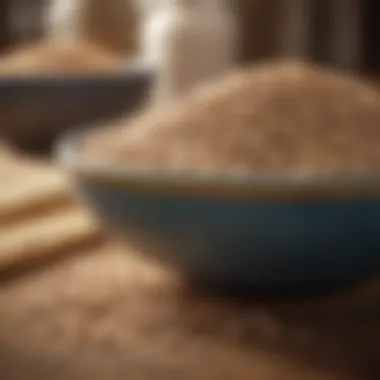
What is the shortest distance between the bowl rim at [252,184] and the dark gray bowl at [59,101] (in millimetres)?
420

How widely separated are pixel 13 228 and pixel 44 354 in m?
0.21

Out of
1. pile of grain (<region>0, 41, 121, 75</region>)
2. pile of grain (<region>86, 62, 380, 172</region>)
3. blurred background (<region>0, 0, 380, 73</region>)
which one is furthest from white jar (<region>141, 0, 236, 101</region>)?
pile of grain (<region>86, 62, 380, 172</region>)

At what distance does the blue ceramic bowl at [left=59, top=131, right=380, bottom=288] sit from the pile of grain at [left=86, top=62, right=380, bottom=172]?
0.02m

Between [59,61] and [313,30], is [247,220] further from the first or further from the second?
[313,30]

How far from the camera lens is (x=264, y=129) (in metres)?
0.48

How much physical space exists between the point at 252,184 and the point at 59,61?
53cm

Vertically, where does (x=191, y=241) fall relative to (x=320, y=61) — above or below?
below

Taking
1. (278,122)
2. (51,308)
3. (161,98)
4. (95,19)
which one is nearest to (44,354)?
(51,308)

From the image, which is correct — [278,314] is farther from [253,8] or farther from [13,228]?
[253,8]

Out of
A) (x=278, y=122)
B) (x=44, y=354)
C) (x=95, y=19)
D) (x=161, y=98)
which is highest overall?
(x=95, y=19)

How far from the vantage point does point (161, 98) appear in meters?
1.01

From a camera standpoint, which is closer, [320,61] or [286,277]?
[286,277]

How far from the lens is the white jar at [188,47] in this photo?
97cm

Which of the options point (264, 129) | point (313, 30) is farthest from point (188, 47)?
point (264, 129)
